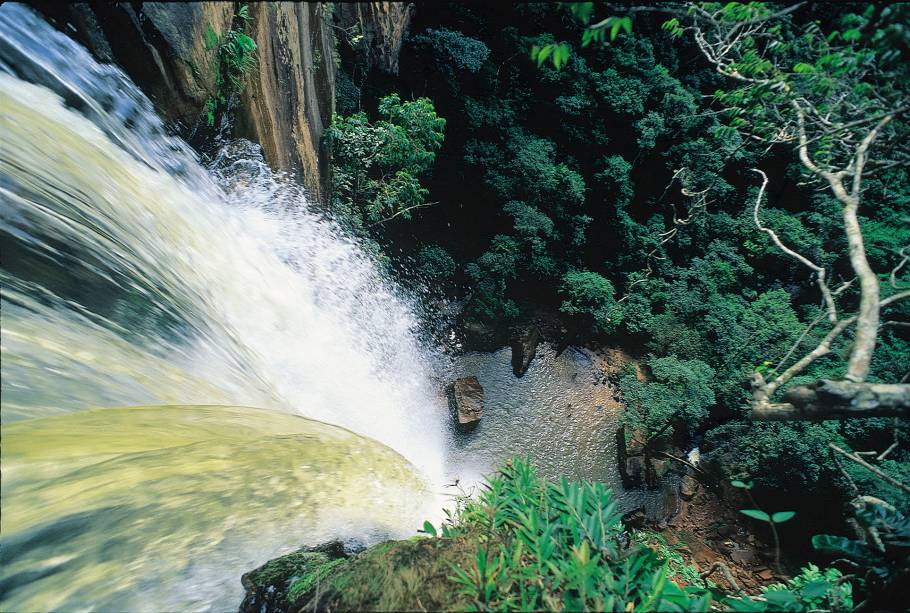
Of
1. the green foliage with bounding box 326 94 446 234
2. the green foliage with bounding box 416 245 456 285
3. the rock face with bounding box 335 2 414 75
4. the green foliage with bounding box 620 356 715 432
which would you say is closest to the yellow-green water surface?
the green foliage with bounding box 326 94 446 234

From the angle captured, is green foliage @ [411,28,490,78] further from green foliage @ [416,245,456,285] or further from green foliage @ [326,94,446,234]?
green foliage @ [416,245,456,285]

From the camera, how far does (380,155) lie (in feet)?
24.8

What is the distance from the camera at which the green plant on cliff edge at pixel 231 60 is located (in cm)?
480

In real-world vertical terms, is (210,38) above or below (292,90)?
below

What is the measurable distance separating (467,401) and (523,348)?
1694 mm

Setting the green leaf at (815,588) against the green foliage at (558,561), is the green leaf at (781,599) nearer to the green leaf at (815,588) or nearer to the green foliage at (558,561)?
the green leaf at (815,588)

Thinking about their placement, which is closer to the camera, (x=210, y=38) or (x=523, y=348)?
(x=210, y=38)

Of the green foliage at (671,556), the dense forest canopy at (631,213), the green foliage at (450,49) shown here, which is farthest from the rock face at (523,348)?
the green foliage at (450,49)

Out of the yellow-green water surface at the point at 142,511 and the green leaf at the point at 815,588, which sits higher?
the yellow-green water surface at the point at 142,511

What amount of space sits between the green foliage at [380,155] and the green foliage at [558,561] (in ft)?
20.2

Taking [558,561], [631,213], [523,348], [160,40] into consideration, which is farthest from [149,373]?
[631,213]

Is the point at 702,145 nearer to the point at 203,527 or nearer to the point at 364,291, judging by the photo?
the point at 364,291

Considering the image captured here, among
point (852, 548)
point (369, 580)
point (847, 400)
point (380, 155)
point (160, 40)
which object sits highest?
point (380, 155)

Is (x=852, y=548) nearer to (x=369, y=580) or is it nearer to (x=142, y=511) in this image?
(x=369, y=580)
